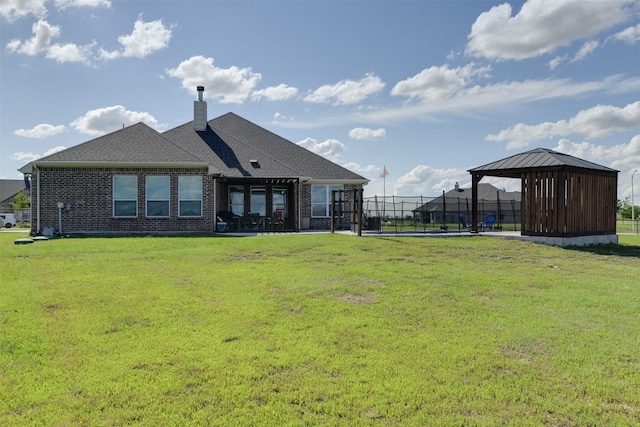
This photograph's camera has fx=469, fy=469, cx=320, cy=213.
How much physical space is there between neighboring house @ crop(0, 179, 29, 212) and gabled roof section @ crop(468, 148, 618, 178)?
51.2 m

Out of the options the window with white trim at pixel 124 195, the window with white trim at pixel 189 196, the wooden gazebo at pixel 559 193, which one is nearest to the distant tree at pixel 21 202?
the window with white trim at pixel 124 195

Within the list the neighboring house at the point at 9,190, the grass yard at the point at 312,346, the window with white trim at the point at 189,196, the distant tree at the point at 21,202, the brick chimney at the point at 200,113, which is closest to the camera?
the grass yard at the point at 312,346

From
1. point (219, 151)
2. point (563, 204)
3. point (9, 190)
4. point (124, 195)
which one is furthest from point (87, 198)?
point (9, 190)

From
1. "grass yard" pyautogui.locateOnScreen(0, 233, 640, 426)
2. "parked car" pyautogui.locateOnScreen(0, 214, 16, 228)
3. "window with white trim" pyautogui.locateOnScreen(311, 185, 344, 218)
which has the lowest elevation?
"grass yard" pyautogui.locateOnScreen(0, 233, 640, 426)

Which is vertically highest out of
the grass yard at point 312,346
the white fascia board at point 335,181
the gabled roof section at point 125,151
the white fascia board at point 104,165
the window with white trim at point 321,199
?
the gabled roof section at point 125,151

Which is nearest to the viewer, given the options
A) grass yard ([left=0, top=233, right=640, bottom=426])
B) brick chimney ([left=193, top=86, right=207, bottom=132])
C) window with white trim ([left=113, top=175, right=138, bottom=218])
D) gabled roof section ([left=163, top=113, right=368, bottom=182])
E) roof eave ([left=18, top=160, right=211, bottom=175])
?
grass yard ([left=0, top=233, right=640, bottom=426])

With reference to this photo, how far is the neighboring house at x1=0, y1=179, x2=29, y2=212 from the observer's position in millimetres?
52406

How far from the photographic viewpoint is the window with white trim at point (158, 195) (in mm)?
17672

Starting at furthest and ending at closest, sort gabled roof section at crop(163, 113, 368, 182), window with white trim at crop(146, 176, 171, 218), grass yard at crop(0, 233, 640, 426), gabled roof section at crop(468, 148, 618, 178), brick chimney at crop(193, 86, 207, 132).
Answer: brick chimney at crop(193, 86, 207, 132), gabled roof section at crop(163, 113, 368, 182), window with white trim at crop(146, 176, 171, 218), gabled roof section at crop(468, 148, 618, 178), grass yard at crop(0, 233, 640, 426)

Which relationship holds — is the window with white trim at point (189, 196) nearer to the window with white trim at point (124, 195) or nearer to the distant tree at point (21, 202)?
the window with white trim at point (124, 195)

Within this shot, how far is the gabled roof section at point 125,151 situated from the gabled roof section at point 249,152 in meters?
2.12

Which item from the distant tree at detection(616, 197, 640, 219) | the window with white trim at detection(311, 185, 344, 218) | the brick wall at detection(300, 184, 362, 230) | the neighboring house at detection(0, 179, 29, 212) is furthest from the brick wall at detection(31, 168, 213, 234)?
the distant tree at detection(616, 197, 640, 219)

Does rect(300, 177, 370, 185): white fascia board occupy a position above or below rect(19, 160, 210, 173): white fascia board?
below

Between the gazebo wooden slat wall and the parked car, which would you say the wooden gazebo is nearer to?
the gazebo wooden slat wall
